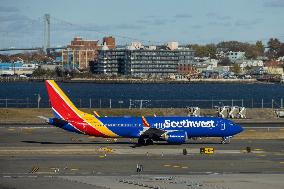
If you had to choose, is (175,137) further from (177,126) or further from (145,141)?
(145,141)

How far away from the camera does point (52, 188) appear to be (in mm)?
52562

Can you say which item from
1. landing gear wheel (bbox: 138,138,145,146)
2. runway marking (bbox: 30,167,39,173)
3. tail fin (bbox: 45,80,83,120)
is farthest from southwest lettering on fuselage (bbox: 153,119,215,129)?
runway marking (bbox: 30,167,39,173)

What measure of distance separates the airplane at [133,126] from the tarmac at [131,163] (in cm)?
115

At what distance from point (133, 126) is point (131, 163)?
1590cm

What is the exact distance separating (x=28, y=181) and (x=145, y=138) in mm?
28759

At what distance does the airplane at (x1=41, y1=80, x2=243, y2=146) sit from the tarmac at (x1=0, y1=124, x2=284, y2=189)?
115 cm

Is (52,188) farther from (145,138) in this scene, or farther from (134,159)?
(145,138)

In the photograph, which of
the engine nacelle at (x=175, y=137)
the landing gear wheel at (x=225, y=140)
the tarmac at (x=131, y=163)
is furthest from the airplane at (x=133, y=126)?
the landing gear wheel at (x=225, y=140)

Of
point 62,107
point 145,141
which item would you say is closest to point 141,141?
point 145,141

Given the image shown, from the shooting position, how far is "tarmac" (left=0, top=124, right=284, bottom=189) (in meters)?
56.0

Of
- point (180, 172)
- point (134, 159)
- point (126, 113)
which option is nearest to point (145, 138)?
point (134, 159)

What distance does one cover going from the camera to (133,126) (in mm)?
83188

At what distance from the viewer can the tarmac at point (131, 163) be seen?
56.0 metres

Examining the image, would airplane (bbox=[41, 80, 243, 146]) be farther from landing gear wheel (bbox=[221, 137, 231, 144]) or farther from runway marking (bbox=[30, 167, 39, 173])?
runway marking (bbox=[30, 167, 39, 173])
